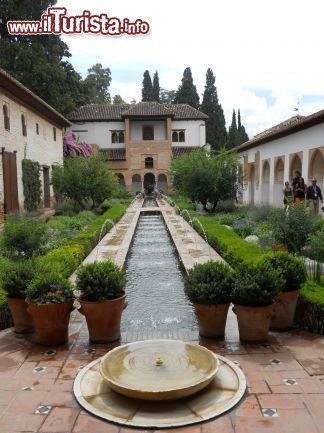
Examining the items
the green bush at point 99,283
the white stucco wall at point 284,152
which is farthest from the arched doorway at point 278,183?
the green bush at point 99,283

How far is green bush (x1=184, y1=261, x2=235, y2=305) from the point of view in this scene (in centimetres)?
490

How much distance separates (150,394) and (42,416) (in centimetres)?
88

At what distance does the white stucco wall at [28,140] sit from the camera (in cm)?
1606

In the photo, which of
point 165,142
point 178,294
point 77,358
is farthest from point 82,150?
point 77,358

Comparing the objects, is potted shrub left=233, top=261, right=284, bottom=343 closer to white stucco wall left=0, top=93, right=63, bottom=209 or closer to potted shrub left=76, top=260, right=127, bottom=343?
potted shrub left=76, top=260, right=127, bottom=343

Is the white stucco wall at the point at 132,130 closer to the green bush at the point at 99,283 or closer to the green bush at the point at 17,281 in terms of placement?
the green bush at the point at 17,281

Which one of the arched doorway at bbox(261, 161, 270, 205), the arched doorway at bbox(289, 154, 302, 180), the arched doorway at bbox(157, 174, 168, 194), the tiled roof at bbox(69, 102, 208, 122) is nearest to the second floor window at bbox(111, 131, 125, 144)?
the tiled roof at bbox(69, 102, 208, 122)

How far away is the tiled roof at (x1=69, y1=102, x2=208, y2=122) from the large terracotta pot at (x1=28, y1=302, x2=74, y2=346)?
36.8 metres

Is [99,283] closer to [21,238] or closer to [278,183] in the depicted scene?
[21,238]

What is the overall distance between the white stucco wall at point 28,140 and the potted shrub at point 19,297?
10.6 meters

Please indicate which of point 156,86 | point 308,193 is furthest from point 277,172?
point 156,86

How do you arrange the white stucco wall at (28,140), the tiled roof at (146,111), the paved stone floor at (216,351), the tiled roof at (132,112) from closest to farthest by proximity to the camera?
the paved stone floor at (216,351) < the white stucco wall at (28,140) < the tiled roof at (146,111) < the tiled roof at (132,112)

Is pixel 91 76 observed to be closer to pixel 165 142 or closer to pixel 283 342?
pixel 165 142

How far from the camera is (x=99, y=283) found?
492 centimetres
